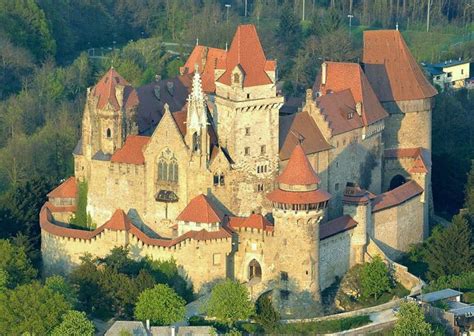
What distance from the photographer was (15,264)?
3927 inches

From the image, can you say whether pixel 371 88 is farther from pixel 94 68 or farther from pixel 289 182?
pixel 94 68

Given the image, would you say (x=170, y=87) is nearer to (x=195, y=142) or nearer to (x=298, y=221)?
(x=195, y=142)

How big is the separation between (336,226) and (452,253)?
660 centimetres

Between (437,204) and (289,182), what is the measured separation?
22.4 m

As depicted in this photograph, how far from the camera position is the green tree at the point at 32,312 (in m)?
93.2

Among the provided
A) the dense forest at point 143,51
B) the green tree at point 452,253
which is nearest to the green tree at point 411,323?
the green tree at point 452,253

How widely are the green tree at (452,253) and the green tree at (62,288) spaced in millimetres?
18534

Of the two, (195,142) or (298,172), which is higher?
(195,142)

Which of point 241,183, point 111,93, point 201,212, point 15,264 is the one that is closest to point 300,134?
point 241,183

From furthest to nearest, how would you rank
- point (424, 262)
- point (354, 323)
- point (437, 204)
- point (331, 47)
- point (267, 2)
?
point (267, 2) → point (331, 47) → point (437, 204) → point (424, 262) → point (354, 323)

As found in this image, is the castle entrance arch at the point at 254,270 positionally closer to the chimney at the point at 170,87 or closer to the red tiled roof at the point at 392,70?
the chimney at the point at 170,87

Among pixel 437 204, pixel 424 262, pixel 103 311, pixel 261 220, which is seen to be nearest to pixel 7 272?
pixel 103 311

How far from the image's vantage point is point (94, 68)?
5630 inches

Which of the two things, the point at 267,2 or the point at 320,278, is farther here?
the point at 267,2
